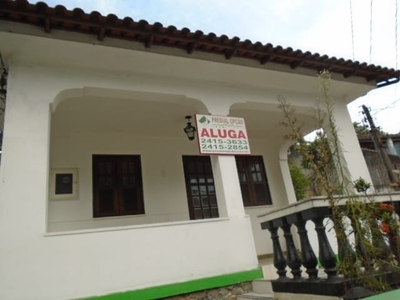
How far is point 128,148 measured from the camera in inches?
256

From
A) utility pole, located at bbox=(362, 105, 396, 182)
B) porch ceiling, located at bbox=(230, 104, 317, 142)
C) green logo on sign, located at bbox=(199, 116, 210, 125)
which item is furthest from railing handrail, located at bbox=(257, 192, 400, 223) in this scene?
utility pole, located at bbox=(362, 105, 396, 182)

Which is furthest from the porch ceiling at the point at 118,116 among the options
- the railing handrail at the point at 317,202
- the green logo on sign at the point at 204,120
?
the railing handrail at the point at 317,202

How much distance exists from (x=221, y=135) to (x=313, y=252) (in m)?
2.58

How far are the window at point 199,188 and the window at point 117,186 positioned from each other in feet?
3.80

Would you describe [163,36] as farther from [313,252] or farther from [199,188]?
[199,188]

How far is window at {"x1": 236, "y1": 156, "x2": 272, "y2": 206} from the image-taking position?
7469mm

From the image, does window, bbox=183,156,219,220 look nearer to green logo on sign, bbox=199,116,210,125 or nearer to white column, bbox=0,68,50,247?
green logo on sign, bbox=199,116,210,125

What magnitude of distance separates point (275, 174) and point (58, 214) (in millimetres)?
5356

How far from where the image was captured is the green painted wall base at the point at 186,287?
3477 millimetres

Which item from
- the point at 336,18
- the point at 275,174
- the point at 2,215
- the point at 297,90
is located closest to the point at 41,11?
the point at 2,215

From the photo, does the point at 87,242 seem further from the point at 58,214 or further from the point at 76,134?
the point at 76,134

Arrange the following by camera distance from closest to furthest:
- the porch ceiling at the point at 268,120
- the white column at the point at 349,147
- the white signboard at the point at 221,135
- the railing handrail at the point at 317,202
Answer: the railing handrail at the point at 317,202
the white signboard at the point at 221,135
the white column at the point at 349,147
the porch ceiling at the point at 268,120

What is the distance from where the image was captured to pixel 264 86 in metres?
5.61

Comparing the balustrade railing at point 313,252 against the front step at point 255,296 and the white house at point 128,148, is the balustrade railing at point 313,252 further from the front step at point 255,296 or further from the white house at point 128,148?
the white house at point 128,148
